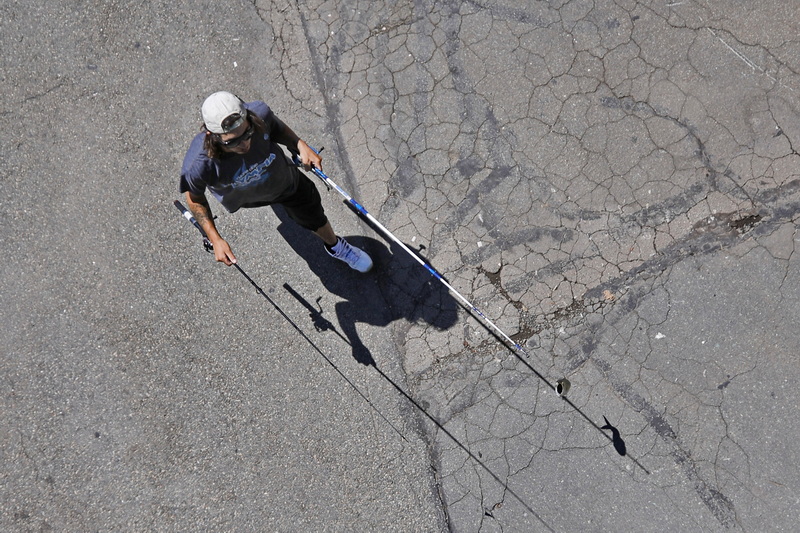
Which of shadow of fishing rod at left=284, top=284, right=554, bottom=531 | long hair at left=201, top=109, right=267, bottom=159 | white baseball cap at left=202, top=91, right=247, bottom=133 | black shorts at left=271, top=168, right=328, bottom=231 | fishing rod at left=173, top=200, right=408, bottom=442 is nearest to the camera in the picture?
white baseball cap at left=202, top=91, right=247, bottom=133

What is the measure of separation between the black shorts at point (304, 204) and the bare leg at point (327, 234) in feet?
0.13

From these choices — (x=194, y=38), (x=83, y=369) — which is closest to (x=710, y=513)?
(x=83, y=369)

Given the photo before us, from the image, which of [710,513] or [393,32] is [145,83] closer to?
[393,32]

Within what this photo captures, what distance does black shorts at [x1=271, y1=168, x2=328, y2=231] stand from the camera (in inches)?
160

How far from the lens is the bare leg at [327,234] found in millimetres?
4395

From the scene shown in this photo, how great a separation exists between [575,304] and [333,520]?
262cm

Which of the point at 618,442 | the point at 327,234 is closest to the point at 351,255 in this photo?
the point at 327,234

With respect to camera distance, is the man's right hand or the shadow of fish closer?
the man's right hand

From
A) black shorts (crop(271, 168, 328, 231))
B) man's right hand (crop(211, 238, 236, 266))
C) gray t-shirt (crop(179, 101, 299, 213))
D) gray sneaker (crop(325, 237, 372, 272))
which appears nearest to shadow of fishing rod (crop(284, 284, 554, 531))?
gray sneaker (crop(325, 237, 372, 272))

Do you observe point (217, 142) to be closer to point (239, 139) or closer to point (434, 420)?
point (239, 139)

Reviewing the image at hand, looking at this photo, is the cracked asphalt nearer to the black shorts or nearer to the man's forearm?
the black shorts

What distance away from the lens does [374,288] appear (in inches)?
188

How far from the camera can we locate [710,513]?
440 cm

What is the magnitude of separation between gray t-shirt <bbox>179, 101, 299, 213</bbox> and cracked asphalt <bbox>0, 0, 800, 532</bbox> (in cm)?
111
